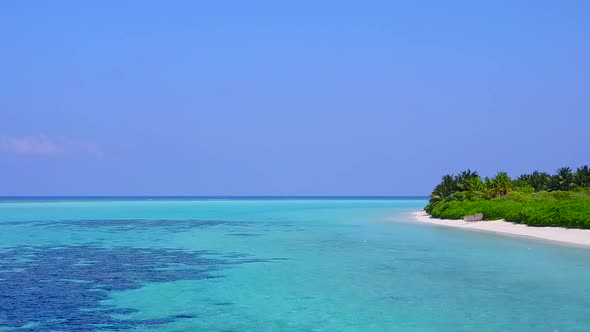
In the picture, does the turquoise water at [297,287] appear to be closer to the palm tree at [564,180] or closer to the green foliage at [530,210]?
the green foliage at [530,210]

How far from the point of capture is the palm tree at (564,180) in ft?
271

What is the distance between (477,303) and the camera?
20.4 m

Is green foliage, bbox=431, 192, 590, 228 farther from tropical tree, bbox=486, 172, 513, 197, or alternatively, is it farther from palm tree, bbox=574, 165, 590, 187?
palm tree, bbox=574, 165, 590, 187

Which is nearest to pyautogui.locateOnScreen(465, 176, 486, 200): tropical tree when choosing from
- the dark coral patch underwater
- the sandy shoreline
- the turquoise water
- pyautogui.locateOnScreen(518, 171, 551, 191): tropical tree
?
the sandy shoreline

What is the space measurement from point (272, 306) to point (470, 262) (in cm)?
1581

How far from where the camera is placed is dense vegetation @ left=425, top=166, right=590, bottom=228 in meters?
50.3

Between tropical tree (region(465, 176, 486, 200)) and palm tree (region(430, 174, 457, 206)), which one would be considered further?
palm tree (region(430, 174, 457, 206))

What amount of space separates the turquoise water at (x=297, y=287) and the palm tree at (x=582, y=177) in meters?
44.2

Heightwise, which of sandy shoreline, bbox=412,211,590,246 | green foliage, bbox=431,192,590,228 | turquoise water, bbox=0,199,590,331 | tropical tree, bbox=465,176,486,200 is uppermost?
tropical tree, bbox=465,176,486,200

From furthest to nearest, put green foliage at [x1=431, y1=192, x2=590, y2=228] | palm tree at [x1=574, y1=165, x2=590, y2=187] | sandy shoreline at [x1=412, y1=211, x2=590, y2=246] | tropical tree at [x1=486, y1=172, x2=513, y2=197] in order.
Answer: palm tree at [x1=574, y1=165, x2=590, y2=187], tropical tree at [x1=486, y1=172, x2=513, y2=197], green foliage at [x1=431, y1=192, x2=590, y2=228], sandy shoreline at [x1=412, y1=211, x2=590, y2=246]

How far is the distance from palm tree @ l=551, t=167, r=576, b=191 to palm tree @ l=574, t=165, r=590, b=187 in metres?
0.59

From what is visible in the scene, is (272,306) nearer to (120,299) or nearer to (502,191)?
(120,299)

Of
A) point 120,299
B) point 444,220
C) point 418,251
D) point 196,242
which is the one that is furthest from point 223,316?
point 444,220

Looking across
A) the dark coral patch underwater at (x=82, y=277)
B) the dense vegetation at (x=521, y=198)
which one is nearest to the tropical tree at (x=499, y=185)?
the dense vegetation at (x=521, y=198)
